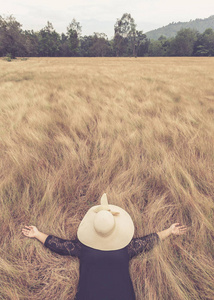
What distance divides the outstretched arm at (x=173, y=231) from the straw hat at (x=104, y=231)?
0.19 metres

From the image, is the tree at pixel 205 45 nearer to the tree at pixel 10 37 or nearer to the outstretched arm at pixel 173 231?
the tree at pixel 10 37

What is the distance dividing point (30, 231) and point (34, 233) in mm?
34

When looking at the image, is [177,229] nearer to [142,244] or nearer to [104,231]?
[142,244]

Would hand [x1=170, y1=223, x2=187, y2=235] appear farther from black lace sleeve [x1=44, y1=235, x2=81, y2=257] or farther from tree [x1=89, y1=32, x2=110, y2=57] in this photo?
tree [x1=89, y1=32, x2=110, y2=57]

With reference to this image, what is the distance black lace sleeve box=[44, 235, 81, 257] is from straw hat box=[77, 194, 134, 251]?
0.07 meters

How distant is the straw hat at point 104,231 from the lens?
688mm

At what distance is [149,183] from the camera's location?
116 cm

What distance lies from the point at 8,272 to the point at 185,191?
1091mm

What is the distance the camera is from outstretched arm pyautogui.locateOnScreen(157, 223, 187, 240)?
82 centimetres

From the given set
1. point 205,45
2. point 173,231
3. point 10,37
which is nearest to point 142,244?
point 173,231

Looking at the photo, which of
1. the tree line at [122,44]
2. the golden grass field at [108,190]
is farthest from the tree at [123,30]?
the golden grass field at [108,190]

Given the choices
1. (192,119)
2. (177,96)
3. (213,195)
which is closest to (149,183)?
(213,195)

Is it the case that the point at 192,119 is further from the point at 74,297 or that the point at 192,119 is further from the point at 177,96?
the point at 74,297

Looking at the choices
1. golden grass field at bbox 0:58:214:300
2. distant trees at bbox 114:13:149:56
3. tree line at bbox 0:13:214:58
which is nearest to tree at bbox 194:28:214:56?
tree line at bbox 0:13:214:58
